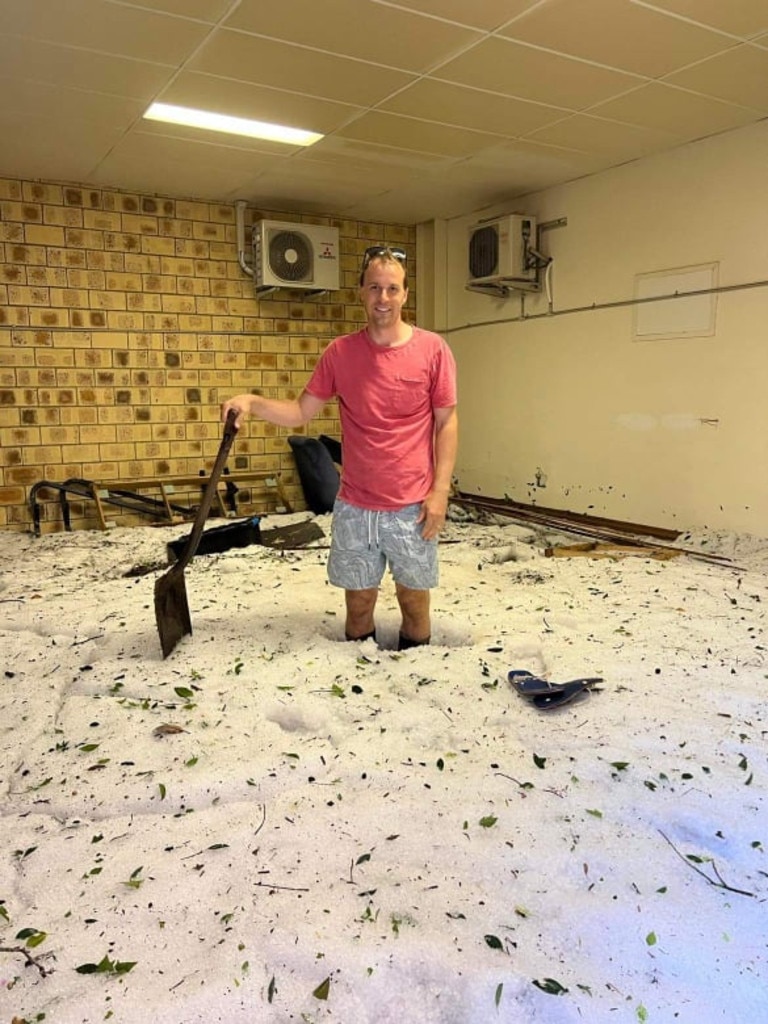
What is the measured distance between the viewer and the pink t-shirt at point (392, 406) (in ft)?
7.72

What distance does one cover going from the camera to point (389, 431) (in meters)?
2.38

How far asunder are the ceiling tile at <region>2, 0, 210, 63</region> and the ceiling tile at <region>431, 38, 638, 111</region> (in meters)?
1.11

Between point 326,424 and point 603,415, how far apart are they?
7.51 feet

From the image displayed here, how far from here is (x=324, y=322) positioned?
5902 millimetres

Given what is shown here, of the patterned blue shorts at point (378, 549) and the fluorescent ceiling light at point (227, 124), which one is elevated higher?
the fluorescent ceiling light at point (227, 124)

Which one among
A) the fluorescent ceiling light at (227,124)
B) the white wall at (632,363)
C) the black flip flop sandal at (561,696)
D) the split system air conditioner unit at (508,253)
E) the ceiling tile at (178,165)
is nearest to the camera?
the black flip flop sandal at (561,696)

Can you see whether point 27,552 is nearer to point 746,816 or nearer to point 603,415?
point 603,415

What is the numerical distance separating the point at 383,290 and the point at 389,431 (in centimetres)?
44

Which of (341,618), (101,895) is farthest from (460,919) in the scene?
(341,618)

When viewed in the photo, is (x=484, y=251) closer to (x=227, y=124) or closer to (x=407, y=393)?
(x=227, y=124)

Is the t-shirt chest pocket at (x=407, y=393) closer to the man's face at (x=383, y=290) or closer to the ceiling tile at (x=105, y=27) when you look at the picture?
the man's face at (x=383, y=290)

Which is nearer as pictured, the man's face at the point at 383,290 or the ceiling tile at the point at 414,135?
the man's face at the point at 383,290

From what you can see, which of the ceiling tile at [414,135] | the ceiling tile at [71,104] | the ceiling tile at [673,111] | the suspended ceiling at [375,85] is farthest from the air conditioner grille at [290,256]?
the ceiling tile at [673,111]

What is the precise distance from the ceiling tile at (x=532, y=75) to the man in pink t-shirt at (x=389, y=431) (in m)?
1.35
